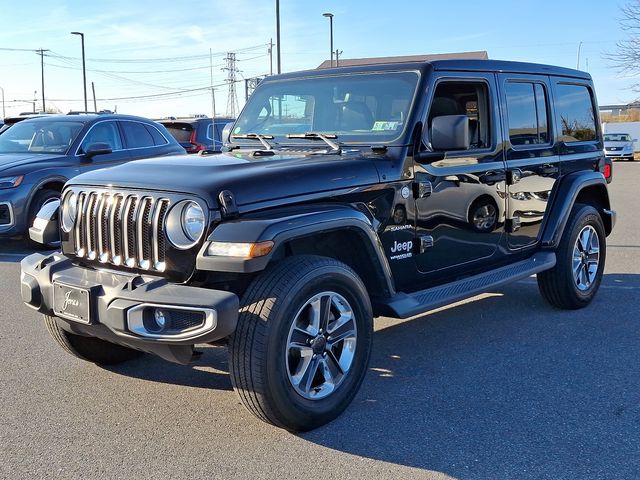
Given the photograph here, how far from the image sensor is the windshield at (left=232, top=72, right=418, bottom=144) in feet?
14.4

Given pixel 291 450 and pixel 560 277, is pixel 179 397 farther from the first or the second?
pixel 560 277

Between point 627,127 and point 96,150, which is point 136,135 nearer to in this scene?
point 96,150

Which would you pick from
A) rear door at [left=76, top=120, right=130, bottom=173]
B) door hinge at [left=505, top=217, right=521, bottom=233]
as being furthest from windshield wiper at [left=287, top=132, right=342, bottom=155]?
rear door at [left=76, top=120, right=130, bottom=173]

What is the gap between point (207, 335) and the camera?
10.1ft

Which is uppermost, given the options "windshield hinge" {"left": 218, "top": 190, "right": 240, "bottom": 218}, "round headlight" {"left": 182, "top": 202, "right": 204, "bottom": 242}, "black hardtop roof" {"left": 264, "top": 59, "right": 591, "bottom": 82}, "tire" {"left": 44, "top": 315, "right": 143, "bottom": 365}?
"black hardtop roof" {"left": 264, "top": 59, "right": 591, "bottom": 82}

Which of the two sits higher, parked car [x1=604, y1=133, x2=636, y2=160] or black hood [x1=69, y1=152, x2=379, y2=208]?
Result: parked car [x1=604, y1=133, x2=636, y2=160]

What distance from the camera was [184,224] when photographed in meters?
3.38

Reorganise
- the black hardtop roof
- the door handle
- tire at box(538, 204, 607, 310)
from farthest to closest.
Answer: tire at box(538, 204, 607, 310)
the door handle
the black hardtop roof

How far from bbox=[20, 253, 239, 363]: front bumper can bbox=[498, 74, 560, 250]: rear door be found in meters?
2.81

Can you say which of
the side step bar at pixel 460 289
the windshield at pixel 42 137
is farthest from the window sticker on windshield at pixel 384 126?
the windshield at pixel 42 137

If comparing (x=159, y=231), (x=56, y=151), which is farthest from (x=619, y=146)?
(x=159, y=231)

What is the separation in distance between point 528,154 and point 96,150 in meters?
5.84

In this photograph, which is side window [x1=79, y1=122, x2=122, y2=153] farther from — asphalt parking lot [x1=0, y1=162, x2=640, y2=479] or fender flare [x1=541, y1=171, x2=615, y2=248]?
fender flare [x1=541, y1=171, x2=615, y2=248]

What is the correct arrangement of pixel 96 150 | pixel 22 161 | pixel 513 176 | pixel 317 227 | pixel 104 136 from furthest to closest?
pixel 104 136 → pixel 96 150 → pixel 22 161 → pixel 513 176 → pixel 317 227
